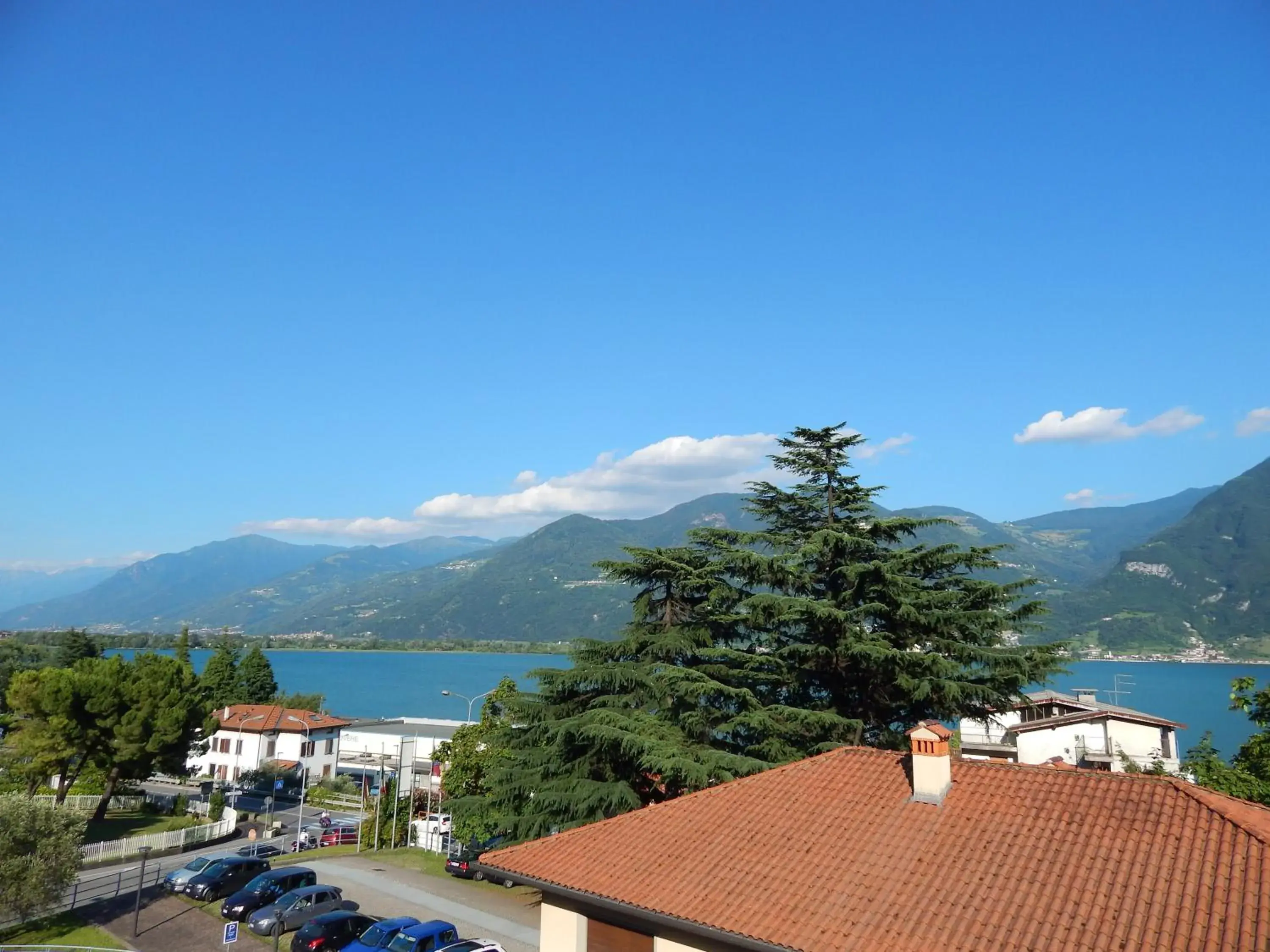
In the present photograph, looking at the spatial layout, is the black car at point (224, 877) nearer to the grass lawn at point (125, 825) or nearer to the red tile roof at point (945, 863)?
the grass lawn at point (125, 825)

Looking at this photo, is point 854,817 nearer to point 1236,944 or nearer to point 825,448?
point 1236,944

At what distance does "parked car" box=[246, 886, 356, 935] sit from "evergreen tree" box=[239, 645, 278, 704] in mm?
69351

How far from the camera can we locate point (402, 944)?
16.9m

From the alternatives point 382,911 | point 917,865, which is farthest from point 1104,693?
point 917,865

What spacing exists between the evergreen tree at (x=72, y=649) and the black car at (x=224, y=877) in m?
71.1

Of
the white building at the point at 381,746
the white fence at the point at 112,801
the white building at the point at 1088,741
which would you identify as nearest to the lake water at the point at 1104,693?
the white building at the point at 381,746

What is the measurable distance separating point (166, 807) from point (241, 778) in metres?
14.1

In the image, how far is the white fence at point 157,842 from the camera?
29.9 m

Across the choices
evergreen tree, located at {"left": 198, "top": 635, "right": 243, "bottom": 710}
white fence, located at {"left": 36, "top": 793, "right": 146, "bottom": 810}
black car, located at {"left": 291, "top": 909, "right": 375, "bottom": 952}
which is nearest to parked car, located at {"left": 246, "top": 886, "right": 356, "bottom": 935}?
black car, located at {"left": 291, "top": 909, "right": 375, "bottom": 952}

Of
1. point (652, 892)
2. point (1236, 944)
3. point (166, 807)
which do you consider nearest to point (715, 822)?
point (652, 892)

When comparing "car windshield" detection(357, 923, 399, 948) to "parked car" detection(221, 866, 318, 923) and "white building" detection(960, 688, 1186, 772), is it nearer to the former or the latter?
"parked car" detection(221, 866, 318, 923)

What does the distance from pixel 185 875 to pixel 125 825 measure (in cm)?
1914

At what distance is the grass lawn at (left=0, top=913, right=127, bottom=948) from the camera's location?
63.9 feet

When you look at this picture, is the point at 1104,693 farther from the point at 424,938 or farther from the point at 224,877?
the point at 424,938
